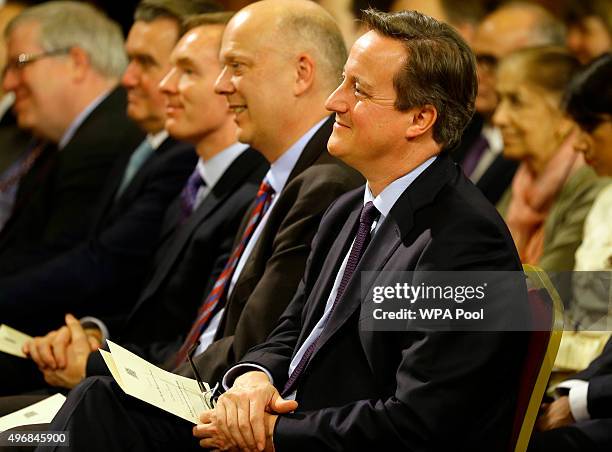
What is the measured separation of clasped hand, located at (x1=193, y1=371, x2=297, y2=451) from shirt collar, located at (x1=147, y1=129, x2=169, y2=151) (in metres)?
2.14

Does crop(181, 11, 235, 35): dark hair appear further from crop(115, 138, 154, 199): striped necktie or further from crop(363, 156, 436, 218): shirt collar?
crop(363, 156, 436, 218): shirt collar

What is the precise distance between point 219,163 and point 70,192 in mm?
1110

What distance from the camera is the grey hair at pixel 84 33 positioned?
5043 millimetres

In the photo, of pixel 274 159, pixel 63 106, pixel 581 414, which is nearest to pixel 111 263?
pixel 274 159

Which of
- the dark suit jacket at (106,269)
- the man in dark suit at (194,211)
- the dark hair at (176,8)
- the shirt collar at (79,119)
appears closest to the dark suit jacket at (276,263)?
the man in dark suit at (194,211)

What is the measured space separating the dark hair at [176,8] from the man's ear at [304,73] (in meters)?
1.28

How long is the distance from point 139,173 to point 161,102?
32 cm

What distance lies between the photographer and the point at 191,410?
8.18 feet

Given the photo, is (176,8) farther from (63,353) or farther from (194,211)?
(63,353)

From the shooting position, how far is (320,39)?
3227mm

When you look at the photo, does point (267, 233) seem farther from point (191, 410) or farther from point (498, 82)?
point (498, 82)

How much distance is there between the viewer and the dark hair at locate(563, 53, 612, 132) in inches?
136

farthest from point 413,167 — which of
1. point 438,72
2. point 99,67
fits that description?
point 99,67

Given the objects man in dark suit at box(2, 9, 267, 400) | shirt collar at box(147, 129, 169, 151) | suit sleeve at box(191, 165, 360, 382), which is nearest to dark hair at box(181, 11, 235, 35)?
man in dark suit at box(2, 9, 267, 400)
